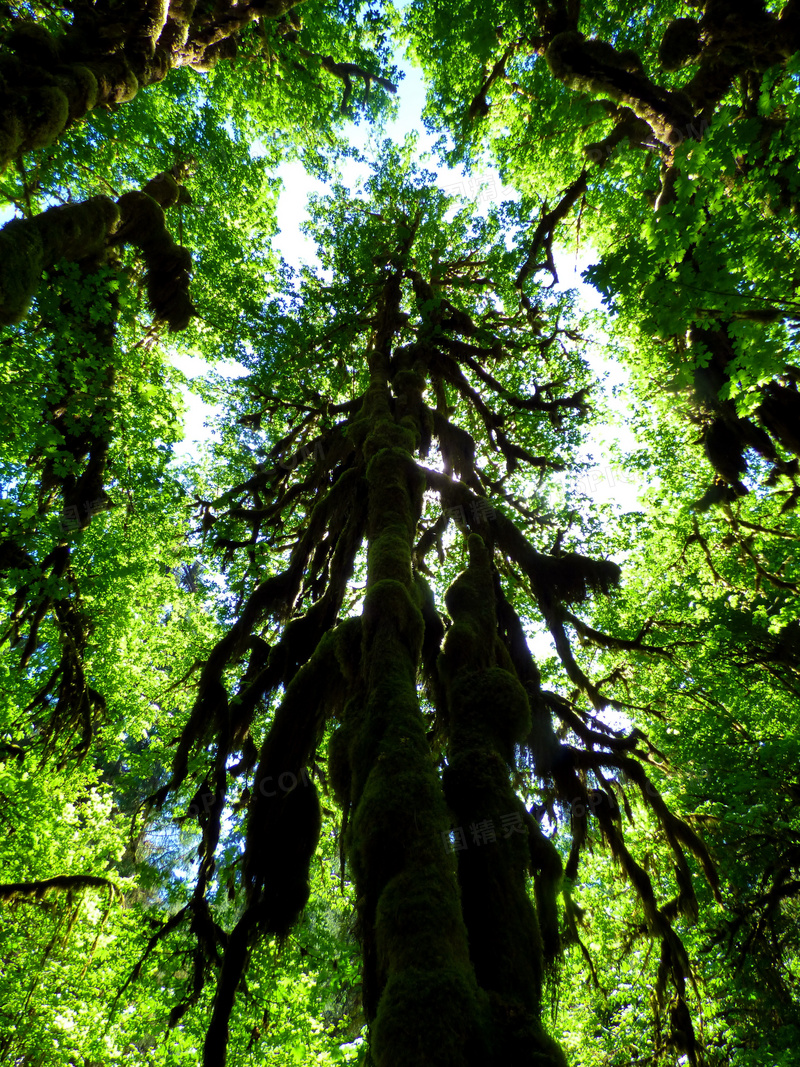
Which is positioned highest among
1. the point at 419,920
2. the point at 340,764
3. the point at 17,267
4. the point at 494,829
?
the point at 17,267

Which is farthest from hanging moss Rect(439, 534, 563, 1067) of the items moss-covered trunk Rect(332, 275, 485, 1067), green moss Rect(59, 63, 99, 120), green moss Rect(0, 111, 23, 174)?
green moss Rect(59, 63, 99, 120)

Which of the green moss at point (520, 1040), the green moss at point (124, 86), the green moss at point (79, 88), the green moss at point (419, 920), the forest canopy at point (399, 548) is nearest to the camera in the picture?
the green moss at point (520, 1040)

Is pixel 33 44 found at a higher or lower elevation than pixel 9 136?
higher

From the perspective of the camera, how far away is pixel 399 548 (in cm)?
536

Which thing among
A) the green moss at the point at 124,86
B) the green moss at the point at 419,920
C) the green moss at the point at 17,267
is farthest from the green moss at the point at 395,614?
the green moss at the point at 124,86

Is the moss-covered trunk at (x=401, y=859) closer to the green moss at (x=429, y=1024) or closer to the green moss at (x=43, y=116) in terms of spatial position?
the green moss at (x=429, y=1024)

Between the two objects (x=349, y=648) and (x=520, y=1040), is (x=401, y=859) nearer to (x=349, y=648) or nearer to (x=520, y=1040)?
(x=520, y=1040)

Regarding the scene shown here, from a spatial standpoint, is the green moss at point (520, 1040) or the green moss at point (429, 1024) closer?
the green moss at point (429, 1024)

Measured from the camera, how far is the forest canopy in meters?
3.93

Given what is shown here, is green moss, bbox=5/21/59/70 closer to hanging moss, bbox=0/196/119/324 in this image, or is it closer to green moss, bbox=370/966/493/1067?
hanging moss, bbox=0/196/119/324

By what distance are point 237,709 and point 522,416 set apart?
8164 millimetres

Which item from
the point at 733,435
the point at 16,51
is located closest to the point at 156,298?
the point at 16,51

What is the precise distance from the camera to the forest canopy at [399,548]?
155 inches

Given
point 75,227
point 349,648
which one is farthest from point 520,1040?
point 75,227
